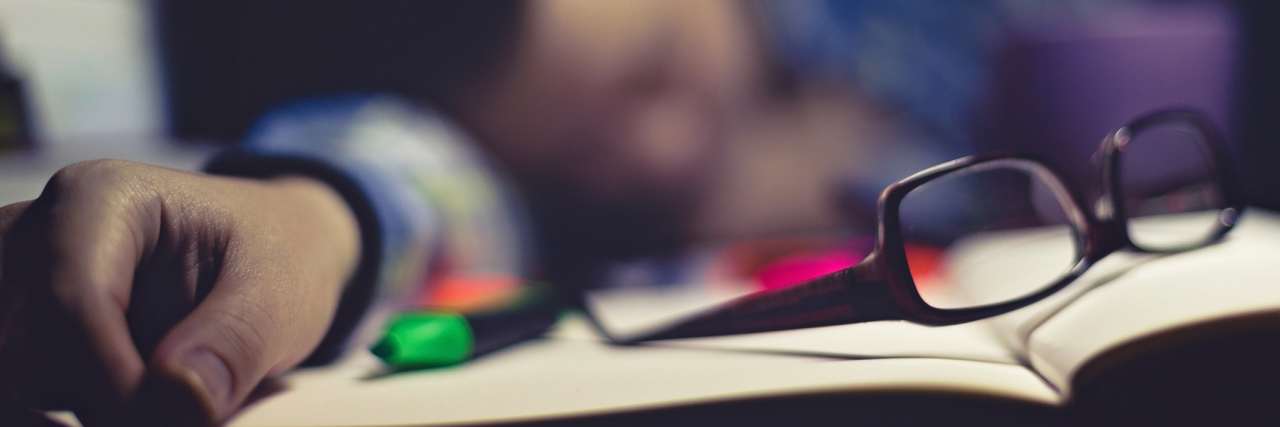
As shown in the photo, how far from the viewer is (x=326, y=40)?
2.10ft

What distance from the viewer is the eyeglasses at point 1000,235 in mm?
238

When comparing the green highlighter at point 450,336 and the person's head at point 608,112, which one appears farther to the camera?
the person's head at point 608,112

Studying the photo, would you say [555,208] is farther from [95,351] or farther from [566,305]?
[95,351]

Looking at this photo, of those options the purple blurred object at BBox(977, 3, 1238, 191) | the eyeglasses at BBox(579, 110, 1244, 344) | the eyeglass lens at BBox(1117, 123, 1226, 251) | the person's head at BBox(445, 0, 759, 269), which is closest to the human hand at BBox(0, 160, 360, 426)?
the eyeglasses at BBox(579, 110, 1244, 344)

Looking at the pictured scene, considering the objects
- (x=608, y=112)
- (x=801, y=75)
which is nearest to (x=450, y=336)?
(x=608, y=112)

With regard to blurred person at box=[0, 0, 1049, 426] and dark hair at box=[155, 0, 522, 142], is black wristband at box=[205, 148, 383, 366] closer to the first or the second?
blurred person at box=[0, 0, 1049, 426]

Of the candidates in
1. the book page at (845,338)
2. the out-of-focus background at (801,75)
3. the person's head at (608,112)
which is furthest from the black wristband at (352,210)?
the person's head at (608,112)

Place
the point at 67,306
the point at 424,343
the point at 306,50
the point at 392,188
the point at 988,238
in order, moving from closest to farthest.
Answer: the point at 67,306, the point at 424,343, the point at 392,188, the point at 988,238, the point at 306,50

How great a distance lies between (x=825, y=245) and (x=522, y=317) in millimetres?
357

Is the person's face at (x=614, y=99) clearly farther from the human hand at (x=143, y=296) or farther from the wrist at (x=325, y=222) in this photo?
the human hand at (x=143, y=296)

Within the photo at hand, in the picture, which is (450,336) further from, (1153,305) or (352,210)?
(1153,305)

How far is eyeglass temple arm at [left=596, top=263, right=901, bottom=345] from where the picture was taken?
23 centimetres

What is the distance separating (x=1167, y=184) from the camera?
57cm

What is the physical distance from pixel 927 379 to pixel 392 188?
0.36 meters
